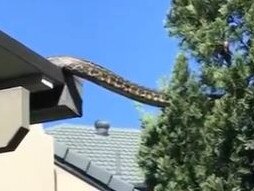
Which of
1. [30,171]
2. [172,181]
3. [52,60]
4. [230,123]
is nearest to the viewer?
[52,60]

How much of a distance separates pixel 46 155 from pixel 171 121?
3430 millimetres

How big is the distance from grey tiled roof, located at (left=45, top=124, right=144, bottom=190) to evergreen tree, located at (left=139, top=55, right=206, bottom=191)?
5.41 m

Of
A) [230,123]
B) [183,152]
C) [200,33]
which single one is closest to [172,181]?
[183,152]

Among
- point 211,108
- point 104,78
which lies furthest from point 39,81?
point 211,108

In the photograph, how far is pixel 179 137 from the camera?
514 centimetres

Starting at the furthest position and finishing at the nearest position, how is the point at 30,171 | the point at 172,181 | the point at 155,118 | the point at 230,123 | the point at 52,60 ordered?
1. the point at 30,171
2. the point at 155,118
3. the point at 172,181
4. the point at 230,123
5. the point at 52,60

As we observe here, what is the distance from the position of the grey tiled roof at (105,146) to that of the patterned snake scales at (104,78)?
6465mm

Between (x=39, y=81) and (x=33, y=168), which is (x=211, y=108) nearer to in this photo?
(x=39, y=81)

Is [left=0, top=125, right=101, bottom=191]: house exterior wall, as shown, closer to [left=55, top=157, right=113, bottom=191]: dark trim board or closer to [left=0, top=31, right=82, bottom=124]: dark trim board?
[left=55, top=157, right=113, bottom=191]: dark trim board

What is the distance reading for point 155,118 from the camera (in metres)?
5.46

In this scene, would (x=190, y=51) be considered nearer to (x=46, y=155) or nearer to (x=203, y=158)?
(x=203, y=158)

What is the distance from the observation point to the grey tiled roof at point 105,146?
38.5ft

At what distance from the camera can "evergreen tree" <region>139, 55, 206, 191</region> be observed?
15.9 ft

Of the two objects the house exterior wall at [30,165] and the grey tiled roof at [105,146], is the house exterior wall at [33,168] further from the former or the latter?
the grey tiled roof at [105,146]
